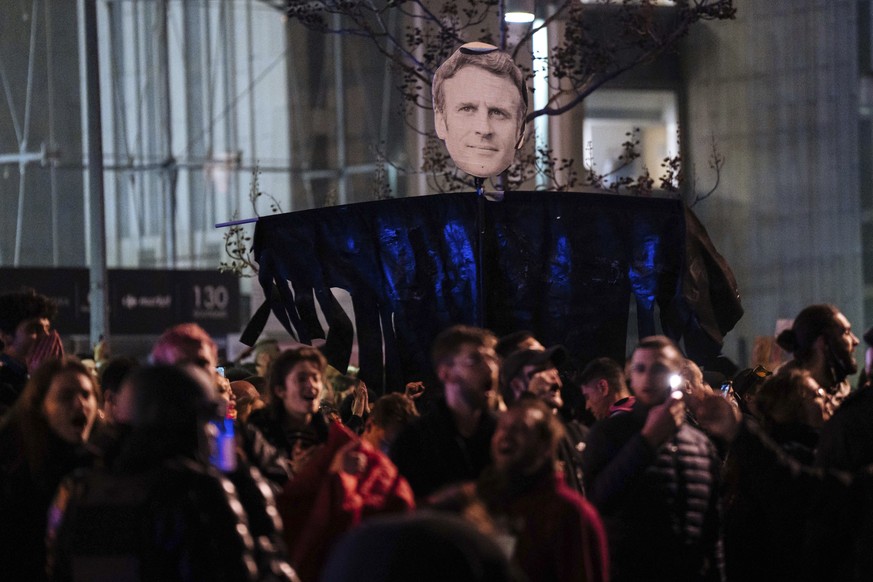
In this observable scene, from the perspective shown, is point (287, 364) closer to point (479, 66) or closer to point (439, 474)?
point (439, 474)

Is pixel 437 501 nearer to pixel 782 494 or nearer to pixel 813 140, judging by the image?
pixel 782 494

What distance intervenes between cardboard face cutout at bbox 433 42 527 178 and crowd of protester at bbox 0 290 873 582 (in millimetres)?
1908

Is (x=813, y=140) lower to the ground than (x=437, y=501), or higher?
higher

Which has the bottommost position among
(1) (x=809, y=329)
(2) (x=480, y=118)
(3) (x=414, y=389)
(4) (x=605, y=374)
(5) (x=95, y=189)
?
(3) (x=414, y=389)

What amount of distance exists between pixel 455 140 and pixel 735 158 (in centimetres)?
2907

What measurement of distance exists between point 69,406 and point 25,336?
7.35 ft

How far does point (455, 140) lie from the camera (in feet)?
33.4

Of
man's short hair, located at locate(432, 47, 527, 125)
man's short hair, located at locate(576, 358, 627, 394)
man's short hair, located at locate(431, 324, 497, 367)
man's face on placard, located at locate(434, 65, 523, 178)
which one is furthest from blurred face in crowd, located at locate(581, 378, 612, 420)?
man's short hair, located at locate(431, 324, 497, 367)

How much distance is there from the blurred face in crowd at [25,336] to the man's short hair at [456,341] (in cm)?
256

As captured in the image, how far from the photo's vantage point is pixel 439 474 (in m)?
6.93

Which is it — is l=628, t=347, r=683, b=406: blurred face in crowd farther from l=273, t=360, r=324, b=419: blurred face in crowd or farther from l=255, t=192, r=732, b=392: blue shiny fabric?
l=255, t=192, r=732, b=392: blue shiny fabric

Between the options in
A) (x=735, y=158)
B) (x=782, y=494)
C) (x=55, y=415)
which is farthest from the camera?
(x=735, y=158)

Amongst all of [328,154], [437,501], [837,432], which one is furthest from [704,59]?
[437,501]

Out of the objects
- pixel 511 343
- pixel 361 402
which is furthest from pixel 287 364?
pixel 361 402
